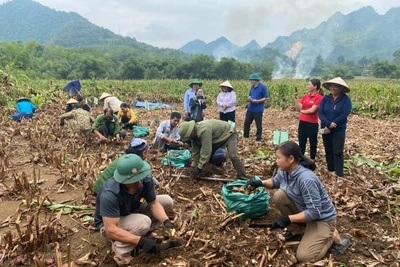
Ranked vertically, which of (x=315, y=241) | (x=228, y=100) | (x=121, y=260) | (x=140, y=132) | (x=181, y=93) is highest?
(x=228, y=100)

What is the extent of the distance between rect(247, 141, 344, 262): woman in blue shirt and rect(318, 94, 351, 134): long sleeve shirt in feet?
6.40

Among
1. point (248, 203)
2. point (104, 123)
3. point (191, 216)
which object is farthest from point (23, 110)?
point (248, 203)

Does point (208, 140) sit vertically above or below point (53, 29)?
below

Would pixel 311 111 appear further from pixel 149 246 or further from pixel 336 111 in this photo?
pixel 149 246

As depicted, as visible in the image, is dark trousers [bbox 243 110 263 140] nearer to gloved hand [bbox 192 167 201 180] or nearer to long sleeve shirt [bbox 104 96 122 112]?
gloved hand [bbox 192 167 201 180]

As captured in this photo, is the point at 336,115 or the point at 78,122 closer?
the point at 336,115

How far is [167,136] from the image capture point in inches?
256

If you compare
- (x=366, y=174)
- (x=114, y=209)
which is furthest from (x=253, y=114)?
(x=114, y=209)

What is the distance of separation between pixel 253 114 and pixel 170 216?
4.35 m

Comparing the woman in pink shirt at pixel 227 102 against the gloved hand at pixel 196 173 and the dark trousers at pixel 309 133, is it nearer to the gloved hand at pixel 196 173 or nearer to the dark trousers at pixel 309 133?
the dark trousers at pixel 309 133

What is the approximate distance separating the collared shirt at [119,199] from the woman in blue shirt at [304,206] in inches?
56.0

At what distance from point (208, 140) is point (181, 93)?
16.2 metres

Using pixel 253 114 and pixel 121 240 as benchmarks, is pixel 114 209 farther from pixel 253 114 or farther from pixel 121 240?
pixel 253 114

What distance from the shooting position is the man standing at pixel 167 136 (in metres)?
6.33
